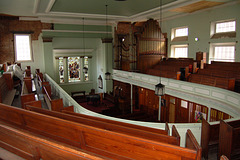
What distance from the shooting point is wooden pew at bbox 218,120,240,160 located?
3074 millimetres

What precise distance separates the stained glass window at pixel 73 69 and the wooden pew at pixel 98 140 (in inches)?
523

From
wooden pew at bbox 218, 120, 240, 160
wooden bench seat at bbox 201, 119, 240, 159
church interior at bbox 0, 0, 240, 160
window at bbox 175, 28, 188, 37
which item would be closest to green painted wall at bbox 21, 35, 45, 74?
church interior at bbox 0, 0, 240, 160

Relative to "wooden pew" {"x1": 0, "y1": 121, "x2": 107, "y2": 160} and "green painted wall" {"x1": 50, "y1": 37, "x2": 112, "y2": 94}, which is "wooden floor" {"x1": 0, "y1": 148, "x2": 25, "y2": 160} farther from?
"green painted wall" {"x1": 50, "y1": 37, "x2": 112, "y2": 94}

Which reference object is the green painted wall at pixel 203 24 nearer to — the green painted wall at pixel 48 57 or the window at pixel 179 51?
the window at pixel 179 51

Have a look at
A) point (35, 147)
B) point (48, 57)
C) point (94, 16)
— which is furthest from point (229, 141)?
point (48, 57)

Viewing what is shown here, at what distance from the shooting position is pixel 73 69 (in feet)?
50.5

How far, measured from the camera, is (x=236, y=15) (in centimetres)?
913

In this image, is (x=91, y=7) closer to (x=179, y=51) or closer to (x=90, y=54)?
(x=90, y=54)

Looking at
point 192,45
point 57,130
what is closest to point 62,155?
point 57,130

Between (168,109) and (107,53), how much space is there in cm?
649

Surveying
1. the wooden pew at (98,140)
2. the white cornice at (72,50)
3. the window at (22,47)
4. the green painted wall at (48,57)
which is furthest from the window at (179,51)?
the wooden pew at (98,140)

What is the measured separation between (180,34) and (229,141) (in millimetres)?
11148

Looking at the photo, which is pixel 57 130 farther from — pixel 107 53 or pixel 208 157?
pixel 107 53

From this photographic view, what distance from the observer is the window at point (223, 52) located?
32.2 feet
